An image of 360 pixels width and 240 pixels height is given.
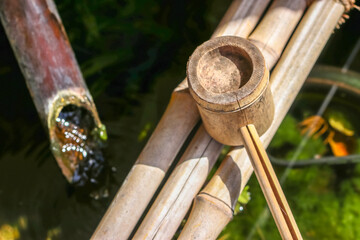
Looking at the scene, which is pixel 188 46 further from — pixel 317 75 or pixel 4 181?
pixel 4 181

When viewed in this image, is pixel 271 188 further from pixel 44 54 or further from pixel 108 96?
pixel 108 96

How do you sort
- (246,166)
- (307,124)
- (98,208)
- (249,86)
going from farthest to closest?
(307,124)
(98,208)
(246,166)
(249,86)

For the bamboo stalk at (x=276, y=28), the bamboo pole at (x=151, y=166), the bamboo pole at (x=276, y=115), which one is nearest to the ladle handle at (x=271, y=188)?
the bamboo pole at (x=276, y=115)

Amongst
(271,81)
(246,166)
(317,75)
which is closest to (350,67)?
(317,75)

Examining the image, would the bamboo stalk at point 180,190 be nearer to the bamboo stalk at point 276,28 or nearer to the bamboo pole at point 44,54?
the bamboo stalk at point 276,28

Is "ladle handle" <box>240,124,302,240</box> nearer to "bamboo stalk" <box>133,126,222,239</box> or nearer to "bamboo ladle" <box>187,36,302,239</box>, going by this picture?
"bamboo ladle" <box>187,36,302,239</box>

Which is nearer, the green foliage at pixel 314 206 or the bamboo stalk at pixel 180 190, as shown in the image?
the bamboo stalk at pixel 180 190
